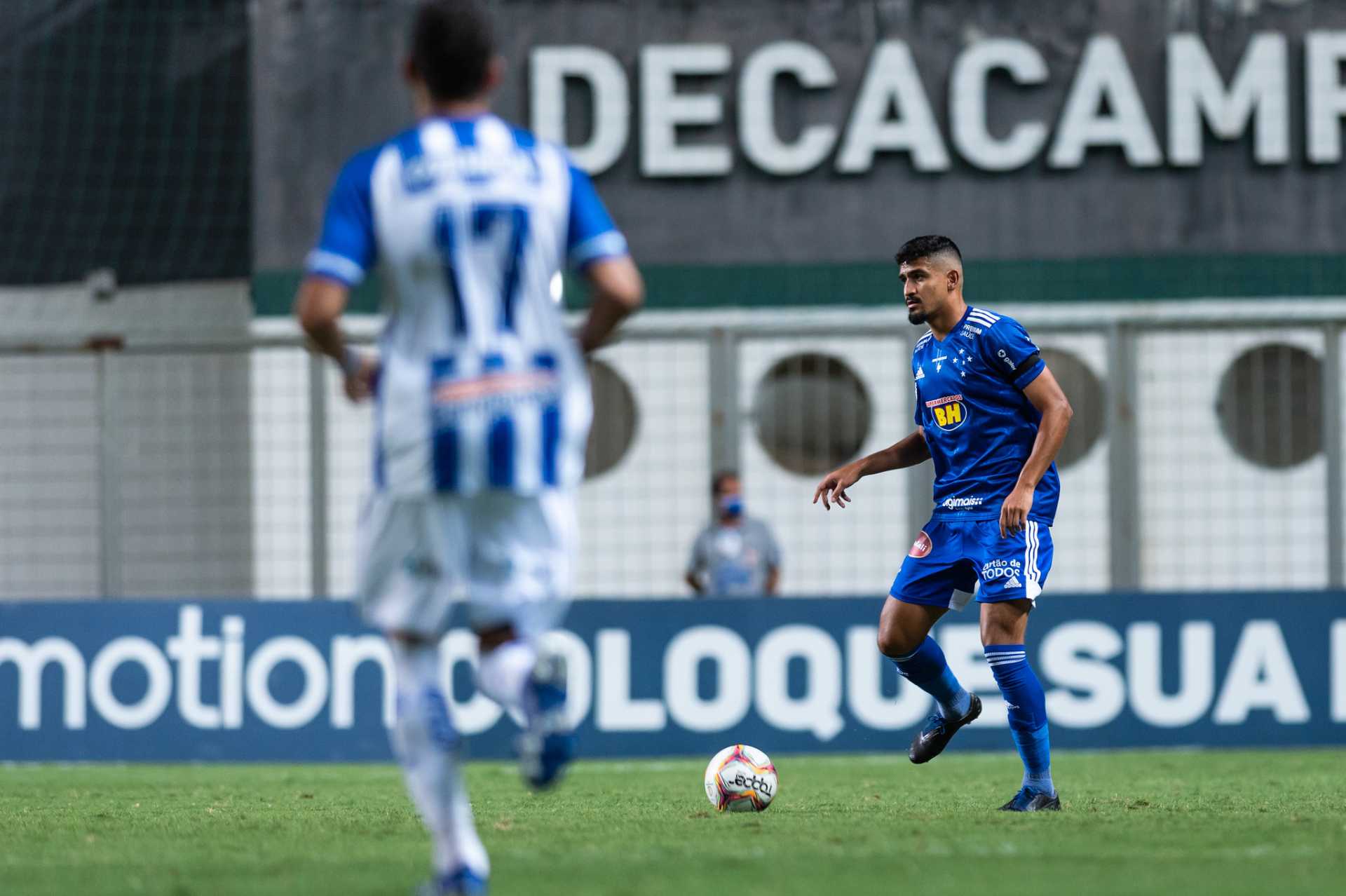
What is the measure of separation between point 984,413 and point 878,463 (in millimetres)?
508

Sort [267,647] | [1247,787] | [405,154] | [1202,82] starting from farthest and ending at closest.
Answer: [1202,82] → [267,647] → [1247,787] → [405,154]

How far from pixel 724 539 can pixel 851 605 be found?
1437 millimetres

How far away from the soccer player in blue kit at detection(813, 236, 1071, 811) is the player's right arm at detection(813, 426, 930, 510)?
1 cm

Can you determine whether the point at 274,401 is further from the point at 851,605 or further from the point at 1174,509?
the point at 1174,509

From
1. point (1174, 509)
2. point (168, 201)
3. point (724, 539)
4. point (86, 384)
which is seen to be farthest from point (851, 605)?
point (168, 201)

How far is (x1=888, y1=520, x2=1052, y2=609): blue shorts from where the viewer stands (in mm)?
6578

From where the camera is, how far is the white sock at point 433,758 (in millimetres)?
4098

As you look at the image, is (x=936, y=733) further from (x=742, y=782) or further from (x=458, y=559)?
(x=458, y=559)

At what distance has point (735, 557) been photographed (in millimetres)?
12539

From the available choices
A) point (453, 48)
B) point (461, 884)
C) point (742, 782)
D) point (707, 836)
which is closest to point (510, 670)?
point (461, 884)

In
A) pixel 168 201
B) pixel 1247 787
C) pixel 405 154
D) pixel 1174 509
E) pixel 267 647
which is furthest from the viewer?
pixel 168 201

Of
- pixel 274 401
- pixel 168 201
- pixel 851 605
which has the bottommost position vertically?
pixel 851 605

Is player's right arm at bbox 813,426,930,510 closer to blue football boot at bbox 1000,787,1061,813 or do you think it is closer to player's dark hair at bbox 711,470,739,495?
blue football boot at bbox 1000,787,1061,813

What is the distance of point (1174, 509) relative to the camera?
39.1 feet
